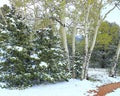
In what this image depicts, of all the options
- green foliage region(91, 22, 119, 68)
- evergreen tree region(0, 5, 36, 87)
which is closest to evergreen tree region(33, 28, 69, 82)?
evergreen tree region(0, 5, 36, 87)

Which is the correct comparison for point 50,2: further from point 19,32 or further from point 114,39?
point 114,39

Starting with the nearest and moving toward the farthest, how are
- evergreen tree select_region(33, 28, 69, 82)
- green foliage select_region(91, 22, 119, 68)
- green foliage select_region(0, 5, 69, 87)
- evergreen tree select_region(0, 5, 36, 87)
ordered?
evergreen tree select_region(0, 5, 36, 87)
green foliage select_region(0, 5, 69, 87)
evergreen tree select_region(33, 28, 69, 82)
green foliage select_region(91, 22, 119, 68)

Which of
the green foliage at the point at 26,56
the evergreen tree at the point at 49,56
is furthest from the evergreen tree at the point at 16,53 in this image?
the evergreen tree at the point at 49,56

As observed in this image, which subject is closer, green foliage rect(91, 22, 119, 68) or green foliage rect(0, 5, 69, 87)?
green foliage rect(0, 5, 69, 87)

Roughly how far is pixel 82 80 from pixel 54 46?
4060mm

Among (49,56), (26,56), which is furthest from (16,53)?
(49,56)

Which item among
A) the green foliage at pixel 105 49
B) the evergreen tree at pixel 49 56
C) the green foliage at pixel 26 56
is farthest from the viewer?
the green foliage at pixel 105 49

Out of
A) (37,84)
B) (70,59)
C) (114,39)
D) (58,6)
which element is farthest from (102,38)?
(37,84)

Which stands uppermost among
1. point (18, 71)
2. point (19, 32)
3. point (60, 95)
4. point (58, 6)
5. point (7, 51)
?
point (58, 6)

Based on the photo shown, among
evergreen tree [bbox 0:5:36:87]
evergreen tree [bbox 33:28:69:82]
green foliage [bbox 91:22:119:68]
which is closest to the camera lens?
evergreen tree [bbox 0:5:36:87]

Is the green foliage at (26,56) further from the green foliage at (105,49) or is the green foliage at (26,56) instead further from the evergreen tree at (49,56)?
the green foliage at (105,49)

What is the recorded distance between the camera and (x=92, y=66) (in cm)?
4419

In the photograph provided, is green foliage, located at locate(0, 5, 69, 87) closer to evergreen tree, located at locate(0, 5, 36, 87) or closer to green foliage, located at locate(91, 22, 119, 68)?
evergreen tree, located at locate(0, 5, 36, 87)

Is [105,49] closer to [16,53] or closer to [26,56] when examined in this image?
[26,56]
